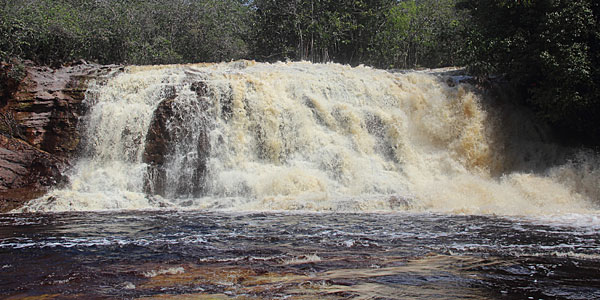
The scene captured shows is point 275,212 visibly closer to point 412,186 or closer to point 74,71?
point 412,186

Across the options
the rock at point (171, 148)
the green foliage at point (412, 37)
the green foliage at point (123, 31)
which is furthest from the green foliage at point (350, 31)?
the rock at point (171, 148)

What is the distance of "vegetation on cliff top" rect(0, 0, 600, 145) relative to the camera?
537 inches

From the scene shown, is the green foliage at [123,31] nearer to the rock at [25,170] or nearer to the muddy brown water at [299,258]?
the rock at [25,170]

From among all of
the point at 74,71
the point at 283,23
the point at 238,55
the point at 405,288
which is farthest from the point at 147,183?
the point at 238,55

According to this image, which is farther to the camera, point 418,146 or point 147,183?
point 418,146

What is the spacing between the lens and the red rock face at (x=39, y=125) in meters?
13.2

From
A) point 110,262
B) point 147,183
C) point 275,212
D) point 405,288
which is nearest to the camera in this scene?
point 405,288

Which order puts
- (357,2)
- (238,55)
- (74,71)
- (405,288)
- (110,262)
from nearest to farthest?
(405,288), (110,262), (74,71), (357,2), (238,55)

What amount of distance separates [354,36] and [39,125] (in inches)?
874

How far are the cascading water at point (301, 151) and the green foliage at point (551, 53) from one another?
1.43 m

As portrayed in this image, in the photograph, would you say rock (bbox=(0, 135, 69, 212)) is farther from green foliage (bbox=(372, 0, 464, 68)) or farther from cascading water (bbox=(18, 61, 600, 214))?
green foliage (bbox=(372, 0, 464, 68))

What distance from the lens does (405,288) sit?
4297mm

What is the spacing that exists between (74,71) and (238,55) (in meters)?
20.8

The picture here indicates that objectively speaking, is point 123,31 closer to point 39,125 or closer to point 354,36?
point 354,36
